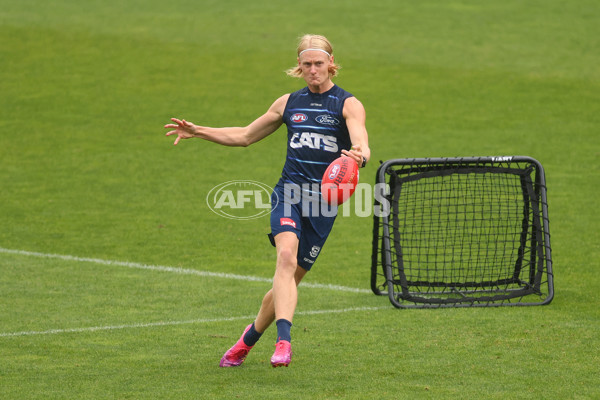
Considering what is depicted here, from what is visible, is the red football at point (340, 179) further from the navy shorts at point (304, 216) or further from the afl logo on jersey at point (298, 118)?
the afl logo on jersey at point (298, 118)

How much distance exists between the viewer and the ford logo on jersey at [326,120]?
670 centimetres

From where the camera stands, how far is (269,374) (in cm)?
662

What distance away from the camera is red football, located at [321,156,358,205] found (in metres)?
6.23

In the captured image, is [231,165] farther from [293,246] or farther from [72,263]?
[293,246]

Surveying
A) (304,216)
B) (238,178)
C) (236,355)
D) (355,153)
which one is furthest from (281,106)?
(238,178)

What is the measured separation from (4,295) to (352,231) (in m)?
5.36

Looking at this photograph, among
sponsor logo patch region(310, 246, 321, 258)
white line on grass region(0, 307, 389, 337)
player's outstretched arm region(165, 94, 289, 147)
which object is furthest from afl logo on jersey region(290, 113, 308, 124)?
white line on grass region(0, 307, 389, 337)

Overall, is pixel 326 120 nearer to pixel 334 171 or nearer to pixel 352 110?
pixel 352 110

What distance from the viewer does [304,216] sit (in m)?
6.72

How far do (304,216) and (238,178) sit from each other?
911cm

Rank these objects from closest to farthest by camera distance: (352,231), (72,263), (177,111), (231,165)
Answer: (72,263) → (352,231) → (231,165) → (177,111)

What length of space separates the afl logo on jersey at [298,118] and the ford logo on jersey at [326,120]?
11 centimetres

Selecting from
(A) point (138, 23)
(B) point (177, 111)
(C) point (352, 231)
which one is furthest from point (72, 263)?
(A) point (138, 23)

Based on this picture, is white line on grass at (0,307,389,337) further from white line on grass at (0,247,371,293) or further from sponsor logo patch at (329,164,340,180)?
sponsor logo patch at (329,164,340,180)
